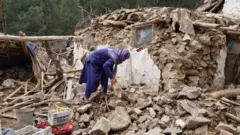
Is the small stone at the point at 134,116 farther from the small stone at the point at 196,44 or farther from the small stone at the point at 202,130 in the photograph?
the small stone at the point at 196,44

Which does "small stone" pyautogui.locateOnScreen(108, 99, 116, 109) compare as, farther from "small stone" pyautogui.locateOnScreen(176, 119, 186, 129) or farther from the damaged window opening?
the damaged window opening

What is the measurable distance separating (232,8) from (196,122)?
5010 millimetres

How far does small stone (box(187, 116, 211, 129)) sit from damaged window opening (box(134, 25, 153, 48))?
2.53 metres

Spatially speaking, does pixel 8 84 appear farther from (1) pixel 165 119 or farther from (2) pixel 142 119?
(1) pixel 165 119

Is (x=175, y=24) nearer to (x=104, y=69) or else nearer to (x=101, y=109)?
(x=104, y=69)

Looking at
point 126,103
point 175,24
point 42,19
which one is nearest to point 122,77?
point 126,103

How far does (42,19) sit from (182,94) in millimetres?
15733

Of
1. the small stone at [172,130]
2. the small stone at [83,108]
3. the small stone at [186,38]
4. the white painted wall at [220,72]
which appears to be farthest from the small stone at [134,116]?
the white painted wall at [220,72]

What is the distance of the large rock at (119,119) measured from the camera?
14.4 ft

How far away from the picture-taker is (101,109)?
16.8 ft

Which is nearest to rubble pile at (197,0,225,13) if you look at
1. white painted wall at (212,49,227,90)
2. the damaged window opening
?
white painted wall at (212,49,227,90)

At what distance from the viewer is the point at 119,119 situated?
4547 mm

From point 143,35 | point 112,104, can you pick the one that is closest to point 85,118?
point 112,104

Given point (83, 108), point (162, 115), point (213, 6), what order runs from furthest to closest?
point (213, 6) < point (83, 108) < point (162, 115)
